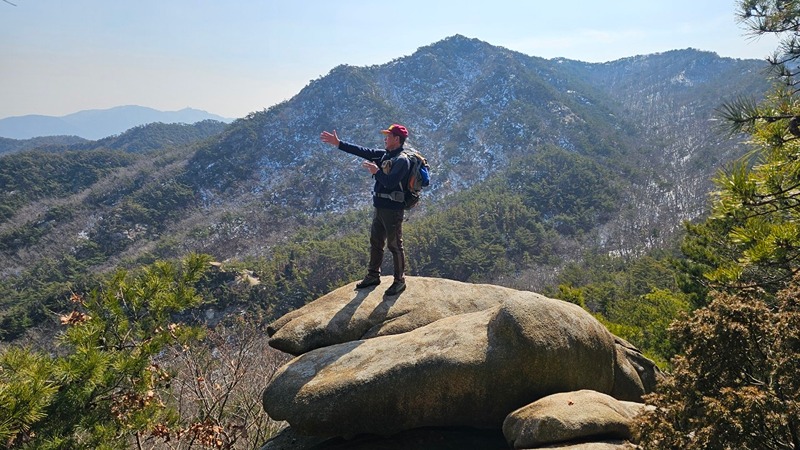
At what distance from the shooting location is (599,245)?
249ft

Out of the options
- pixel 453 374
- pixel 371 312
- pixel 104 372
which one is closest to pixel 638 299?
pixel 371 312

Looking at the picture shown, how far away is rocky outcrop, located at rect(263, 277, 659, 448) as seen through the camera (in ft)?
20.5

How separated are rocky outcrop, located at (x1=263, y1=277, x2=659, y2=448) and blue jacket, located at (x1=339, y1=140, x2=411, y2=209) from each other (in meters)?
2.28

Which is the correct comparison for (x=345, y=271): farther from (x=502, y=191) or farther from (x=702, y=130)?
(x=702, y=130)

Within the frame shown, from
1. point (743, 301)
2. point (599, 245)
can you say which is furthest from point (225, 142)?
point (743, 301)

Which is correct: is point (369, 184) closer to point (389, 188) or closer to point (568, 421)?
point (389, 188)

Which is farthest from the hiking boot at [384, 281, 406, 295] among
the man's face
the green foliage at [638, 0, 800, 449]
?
the green foliage at [638, 0, 800, 449]

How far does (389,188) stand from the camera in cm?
768

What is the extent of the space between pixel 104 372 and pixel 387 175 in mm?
4852

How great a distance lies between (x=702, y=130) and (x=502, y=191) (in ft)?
251

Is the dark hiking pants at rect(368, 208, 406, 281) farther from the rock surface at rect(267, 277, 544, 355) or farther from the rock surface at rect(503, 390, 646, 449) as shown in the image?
the rock surface at rect(503, 390, 646, 449)

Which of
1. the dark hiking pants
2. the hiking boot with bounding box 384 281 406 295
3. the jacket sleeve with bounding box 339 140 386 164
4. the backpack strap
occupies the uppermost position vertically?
the jacket sleeve with bounding box 339 140 386 164

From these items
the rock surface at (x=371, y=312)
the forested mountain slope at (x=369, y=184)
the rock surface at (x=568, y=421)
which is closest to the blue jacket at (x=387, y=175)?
the rock surface at (x=371, y=312)

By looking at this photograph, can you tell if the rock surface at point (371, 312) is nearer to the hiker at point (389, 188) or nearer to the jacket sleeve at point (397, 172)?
the hiker at point (389, 188)
